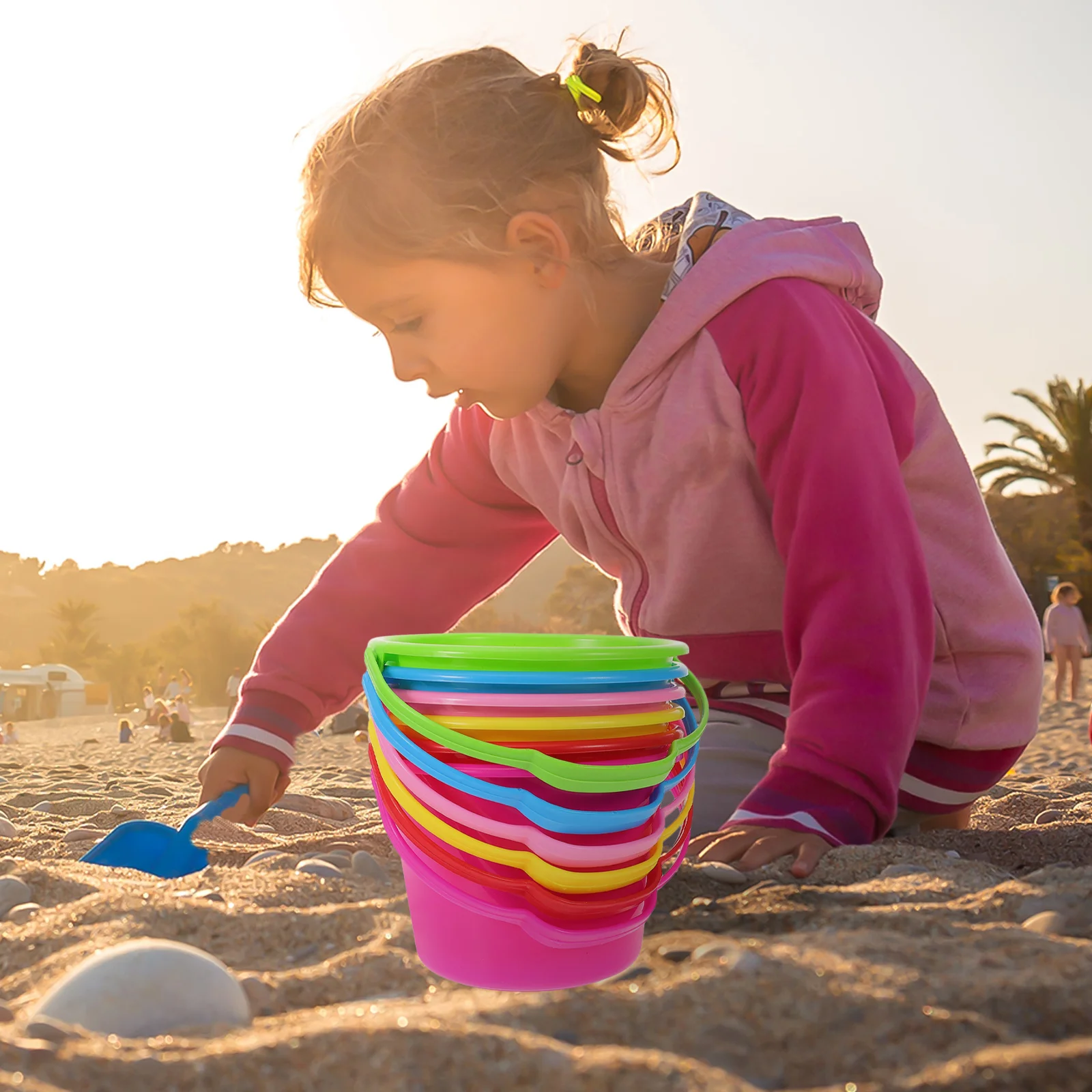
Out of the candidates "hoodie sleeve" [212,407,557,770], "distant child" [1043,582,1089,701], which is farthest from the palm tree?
"hoodie sleeve" [212,407,557,770]

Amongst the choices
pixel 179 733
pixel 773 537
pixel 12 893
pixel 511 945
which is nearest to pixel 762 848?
pixel 511 945

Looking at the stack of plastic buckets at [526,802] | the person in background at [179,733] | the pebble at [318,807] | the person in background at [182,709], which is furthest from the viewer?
the person in background at [182,709]

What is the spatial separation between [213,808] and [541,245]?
46.7 inches

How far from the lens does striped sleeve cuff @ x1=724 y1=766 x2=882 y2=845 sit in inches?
52.7

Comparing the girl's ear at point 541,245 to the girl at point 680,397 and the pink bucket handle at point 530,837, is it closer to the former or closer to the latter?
the girl at point 680,397

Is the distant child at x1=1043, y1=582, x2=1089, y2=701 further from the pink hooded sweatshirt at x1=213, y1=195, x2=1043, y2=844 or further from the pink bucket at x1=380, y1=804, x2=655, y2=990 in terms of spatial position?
Result: the pink bucket at x1=380, y1=804, x2=655, y2=990

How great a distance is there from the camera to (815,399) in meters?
1.62

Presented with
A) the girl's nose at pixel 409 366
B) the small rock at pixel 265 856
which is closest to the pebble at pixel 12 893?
the small rock at pixel 265 856

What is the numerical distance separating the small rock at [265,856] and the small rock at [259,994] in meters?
0.62

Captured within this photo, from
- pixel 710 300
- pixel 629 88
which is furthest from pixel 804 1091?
pixel 629 88

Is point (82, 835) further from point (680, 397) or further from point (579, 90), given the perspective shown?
point (579, 90)

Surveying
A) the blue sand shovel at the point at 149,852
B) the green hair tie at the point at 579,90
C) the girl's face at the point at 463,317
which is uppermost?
the green hair tie at the point at 579,90

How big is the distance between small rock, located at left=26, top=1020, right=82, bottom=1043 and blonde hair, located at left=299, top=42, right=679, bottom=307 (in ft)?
4.16

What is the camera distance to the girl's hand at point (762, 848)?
1.28 metres
